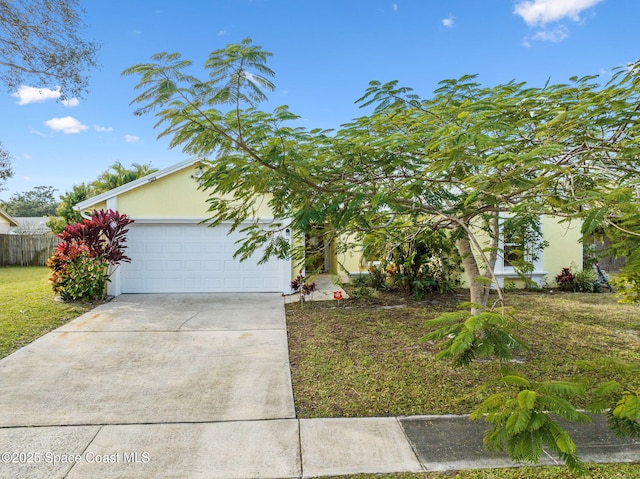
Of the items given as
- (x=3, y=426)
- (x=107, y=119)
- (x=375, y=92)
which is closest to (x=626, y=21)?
(x=375, y=92)

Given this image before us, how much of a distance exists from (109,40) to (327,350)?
8.31 meters

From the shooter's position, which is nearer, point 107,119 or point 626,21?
point 626,21

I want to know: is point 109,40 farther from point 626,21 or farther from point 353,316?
point 626,21

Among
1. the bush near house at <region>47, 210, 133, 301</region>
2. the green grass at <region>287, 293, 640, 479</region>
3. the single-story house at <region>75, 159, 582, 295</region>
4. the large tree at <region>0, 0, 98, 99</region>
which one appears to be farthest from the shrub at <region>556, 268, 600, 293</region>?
the large tree at <region>0, 0, 98, 99</region>

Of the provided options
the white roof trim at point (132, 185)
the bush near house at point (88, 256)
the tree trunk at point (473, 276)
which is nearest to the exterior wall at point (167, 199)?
the white roof trim at point (132, 185)

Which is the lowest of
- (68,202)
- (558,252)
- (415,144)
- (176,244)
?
(558,252)

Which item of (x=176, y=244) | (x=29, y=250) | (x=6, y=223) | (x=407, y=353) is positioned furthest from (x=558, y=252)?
(x=6, y=223)

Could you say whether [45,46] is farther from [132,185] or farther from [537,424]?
[537,424]

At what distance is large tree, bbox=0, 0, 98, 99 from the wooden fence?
13.4m

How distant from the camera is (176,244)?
10852mm

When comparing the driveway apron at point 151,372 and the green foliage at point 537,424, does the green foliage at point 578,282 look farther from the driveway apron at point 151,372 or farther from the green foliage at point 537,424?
the green foliage at point 537,424

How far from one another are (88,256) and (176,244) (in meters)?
2.21

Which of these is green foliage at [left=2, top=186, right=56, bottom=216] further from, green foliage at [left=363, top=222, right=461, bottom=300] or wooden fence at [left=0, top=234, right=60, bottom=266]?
green foliage at [left=363, top=222, right=461, bottom=300]

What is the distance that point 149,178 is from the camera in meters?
10.6
